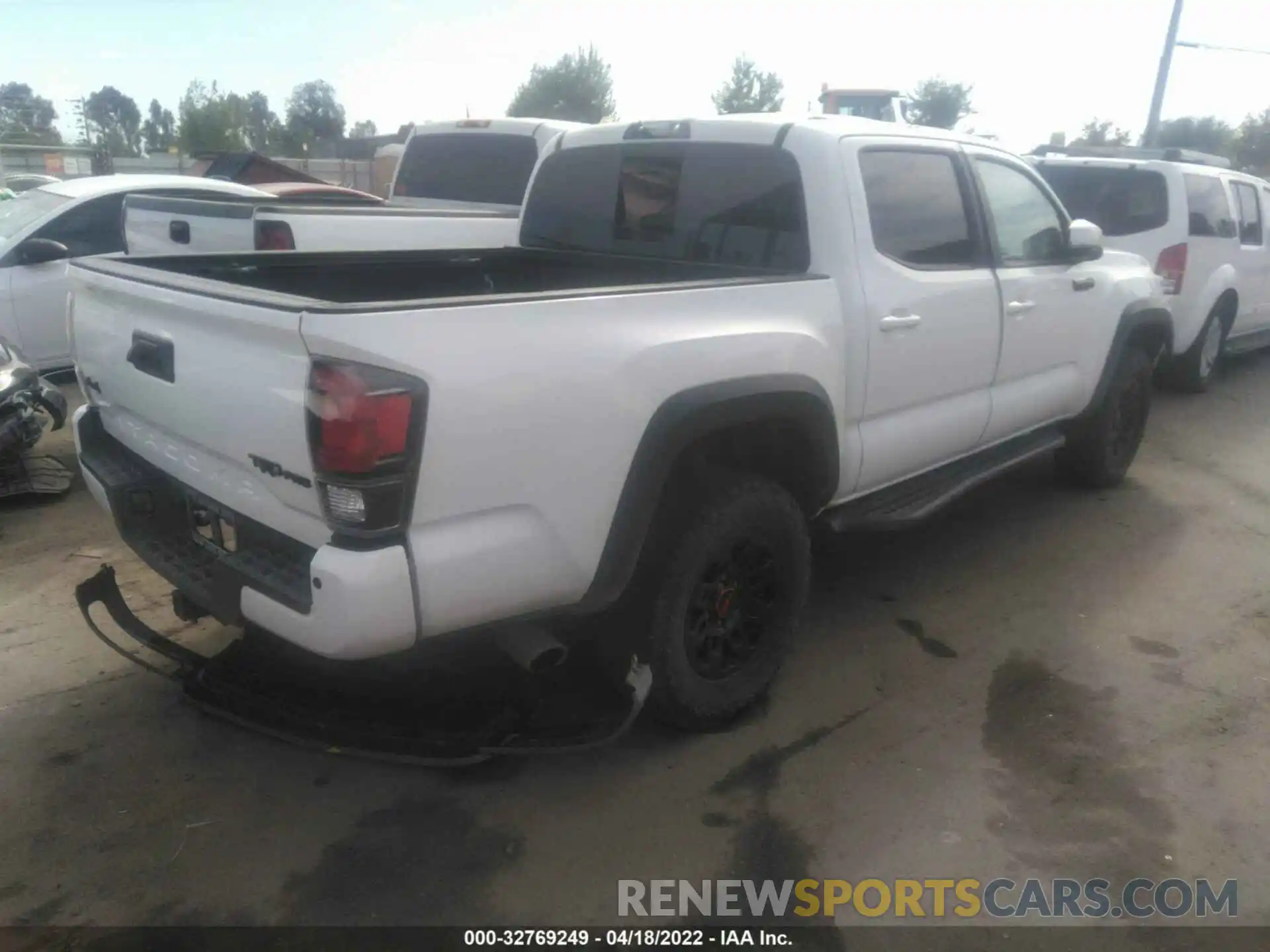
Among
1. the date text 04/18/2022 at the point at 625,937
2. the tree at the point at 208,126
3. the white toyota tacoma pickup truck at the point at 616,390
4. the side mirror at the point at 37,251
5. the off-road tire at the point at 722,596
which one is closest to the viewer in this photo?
the white toyota tacoma pickup truck at the point at 616,390

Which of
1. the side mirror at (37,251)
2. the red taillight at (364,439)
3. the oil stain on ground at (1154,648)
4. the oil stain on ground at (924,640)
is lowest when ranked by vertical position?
the oil stain on ground at (924,640)

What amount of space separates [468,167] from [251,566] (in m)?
5.69

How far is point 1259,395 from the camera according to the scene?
891 cm

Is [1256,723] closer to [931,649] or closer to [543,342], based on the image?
[931,649]

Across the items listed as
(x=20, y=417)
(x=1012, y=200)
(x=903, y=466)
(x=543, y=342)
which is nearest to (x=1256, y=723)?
(x=903, y=466)

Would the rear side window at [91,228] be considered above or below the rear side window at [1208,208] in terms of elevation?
below

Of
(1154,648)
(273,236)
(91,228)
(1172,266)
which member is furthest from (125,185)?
(1172,266)

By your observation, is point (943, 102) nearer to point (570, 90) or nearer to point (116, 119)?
point (570, 90)

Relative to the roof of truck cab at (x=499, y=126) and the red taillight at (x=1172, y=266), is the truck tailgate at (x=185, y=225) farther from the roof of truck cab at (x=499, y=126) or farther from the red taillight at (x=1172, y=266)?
the red taillight at (x=1172, y=266)

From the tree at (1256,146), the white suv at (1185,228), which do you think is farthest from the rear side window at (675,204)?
the tree at (1256,146)

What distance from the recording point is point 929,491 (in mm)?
4129

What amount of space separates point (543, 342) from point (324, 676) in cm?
141

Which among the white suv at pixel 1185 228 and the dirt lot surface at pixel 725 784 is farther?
the white suv at pixel 1185 228

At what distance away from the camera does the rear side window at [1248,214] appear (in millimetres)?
8695
